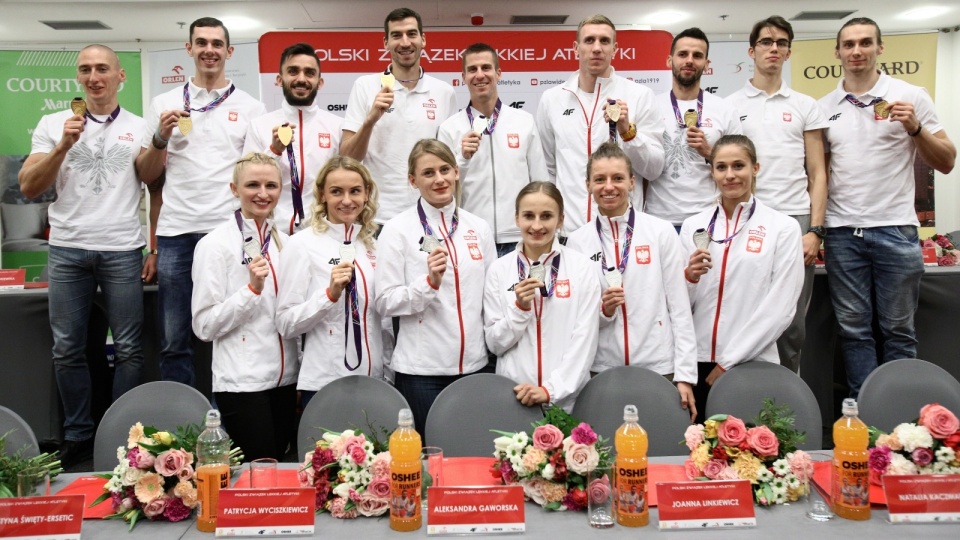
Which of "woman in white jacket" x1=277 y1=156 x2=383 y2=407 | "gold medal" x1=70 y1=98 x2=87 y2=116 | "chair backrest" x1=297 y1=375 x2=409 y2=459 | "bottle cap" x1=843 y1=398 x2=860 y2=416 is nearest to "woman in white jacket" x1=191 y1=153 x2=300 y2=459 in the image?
"woman in white jacket" x1=277 y1=156 x2=383 y2=407

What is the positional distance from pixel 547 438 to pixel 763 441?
0.64m

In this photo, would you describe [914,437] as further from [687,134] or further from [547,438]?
[687,134]

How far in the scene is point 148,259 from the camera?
4617 millimetres

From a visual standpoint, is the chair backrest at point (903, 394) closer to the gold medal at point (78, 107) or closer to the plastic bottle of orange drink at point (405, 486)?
the plastic bottle of orange drink at point (405, 486)

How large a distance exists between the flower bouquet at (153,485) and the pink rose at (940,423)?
2.16 metres

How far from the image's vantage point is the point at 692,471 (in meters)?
2.24

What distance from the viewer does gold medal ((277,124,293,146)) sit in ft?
13.1

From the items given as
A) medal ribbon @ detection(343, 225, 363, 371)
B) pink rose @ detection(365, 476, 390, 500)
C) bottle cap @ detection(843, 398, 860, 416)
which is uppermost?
medal ribbon @ detection(343, 225, 363, 371)

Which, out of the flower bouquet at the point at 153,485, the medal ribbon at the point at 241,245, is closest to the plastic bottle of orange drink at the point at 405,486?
the flower bouquet at the point at 153,485

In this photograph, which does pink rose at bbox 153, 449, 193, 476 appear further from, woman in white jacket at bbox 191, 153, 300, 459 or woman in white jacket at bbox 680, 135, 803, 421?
woman in white jacket at bbox 680, 135, 803, 421

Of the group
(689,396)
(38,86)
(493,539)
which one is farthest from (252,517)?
(38,86)

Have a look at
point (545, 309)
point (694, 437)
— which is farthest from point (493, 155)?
point (694, 437)

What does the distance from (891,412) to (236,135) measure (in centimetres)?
364

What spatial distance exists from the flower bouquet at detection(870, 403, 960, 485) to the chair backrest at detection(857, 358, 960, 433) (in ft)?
2.52
